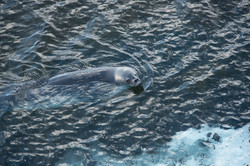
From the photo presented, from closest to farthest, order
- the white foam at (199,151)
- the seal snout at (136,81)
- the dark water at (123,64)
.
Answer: the white foam at (199,151)
the dark water at (123,64)
the seal snout at (136,81)

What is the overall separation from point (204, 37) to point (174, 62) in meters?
1.57

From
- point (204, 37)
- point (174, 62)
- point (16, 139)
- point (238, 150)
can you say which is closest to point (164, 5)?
point (204, 37)

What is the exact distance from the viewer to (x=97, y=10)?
1095cm

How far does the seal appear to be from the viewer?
26.0 feet

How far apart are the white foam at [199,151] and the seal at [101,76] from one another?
1969 mm

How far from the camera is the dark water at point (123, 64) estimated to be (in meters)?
6.80

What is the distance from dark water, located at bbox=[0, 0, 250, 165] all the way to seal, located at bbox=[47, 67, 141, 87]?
273mm

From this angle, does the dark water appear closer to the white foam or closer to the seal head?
the white foam

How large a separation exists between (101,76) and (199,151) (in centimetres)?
312

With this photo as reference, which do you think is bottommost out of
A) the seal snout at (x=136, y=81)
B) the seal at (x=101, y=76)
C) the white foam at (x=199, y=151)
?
the white foam at (x=199, y=151)

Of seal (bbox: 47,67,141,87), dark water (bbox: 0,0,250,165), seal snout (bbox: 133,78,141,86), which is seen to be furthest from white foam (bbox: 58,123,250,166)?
seal (bbox: 47,67,141,87)

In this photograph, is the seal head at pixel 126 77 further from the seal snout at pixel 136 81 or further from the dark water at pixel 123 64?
the dark water at pixel 123 64

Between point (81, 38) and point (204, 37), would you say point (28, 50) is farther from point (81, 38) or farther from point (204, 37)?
point (204, 37)

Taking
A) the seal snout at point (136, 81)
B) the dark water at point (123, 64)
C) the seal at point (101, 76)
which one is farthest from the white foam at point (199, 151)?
the seal at point (101, 76)
